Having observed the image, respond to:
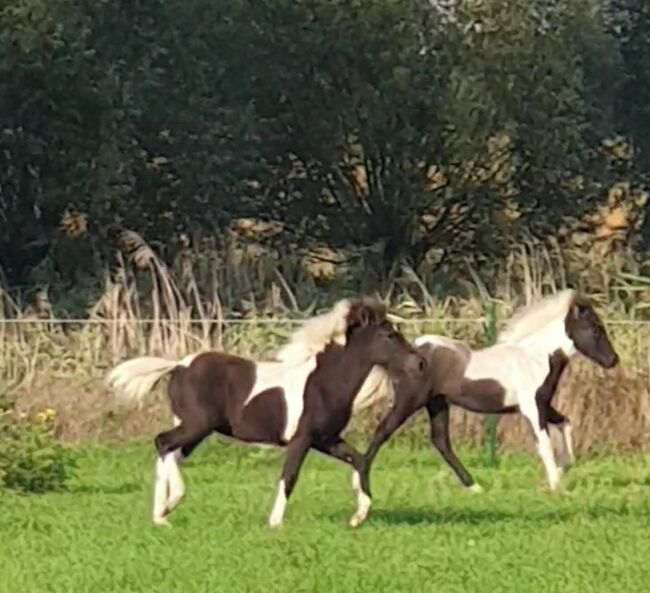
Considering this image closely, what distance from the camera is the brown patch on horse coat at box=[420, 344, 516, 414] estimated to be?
16.1 meters

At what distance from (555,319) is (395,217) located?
17.4 m

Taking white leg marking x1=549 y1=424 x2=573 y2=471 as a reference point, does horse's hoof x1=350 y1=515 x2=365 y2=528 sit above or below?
above

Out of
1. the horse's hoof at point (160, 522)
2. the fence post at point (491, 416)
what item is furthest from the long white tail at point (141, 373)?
the fence post at point (491, 416)

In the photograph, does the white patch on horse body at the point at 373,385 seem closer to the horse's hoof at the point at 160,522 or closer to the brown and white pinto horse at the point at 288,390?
the brown and white pinto horse at the point at 288,390

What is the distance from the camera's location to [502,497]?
48.9 feet

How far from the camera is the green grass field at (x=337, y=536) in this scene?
1057 centimetres

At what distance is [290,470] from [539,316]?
473cm

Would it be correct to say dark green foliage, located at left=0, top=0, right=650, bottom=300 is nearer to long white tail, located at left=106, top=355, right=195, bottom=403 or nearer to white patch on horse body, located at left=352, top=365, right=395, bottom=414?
white patch on horse body, located at left=352, top=365, right=395, bottom=414

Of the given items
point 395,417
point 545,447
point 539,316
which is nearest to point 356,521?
point 395,417

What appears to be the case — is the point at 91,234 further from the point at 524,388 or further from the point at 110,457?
the point at 524,388

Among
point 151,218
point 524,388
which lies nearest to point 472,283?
point 151,218

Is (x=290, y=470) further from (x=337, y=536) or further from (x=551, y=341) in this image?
(x=551, y=341)

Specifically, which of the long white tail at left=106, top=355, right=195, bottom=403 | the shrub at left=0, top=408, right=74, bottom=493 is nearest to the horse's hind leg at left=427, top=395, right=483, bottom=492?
the long white tail at left=106, top=355, right=195, bottom=403

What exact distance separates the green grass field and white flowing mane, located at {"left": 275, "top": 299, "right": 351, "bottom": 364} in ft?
3.64
